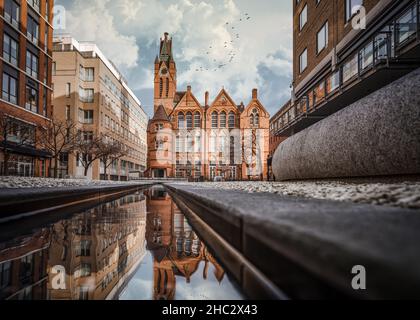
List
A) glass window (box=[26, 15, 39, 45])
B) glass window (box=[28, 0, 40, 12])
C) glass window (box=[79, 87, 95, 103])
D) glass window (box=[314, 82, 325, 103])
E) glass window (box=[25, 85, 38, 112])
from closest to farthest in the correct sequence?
1. glass window (box=[314, 82, 325, 103])
2. glass window (box=[25, 85, 38, 112])
3. glass window (box=[26, 15, 39, 45])
4. glass window (box=[28, 0, 40, 12])
5. glass window (box=[79, 87, 95, 103])

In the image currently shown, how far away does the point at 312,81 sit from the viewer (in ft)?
49.6

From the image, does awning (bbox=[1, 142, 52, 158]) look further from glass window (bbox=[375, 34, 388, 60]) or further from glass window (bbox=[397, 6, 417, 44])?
glass window (bbox=[397, 6, 417, 44])

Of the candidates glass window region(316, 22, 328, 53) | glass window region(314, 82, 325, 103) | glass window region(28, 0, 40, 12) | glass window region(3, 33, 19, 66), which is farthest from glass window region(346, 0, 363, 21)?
glass window region(28, 0, 40, 12)

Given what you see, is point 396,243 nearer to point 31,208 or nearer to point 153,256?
point 153,256

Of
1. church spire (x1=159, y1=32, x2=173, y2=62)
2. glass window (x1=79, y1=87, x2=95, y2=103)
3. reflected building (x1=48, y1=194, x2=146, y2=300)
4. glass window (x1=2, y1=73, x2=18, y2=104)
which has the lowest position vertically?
reflected building (x1=48, y1=194, x2=146, y2=300)

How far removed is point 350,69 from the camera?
9789 millimetres

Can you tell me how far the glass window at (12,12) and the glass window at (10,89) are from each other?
15.0 feet

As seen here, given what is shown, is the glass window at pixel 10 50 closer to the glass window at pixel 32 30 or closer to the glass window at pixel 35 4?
the glass window at pixel 32 30

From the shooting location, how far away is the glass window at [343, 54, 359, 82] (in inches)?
368

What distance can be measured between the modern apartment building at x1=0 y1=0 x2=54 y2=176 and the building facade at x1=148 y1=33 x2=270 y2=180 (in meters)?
17.2

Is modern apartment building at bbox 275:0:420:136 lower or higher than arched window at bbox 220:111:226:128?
lower

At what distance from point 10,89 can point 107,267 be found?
85.1 ft

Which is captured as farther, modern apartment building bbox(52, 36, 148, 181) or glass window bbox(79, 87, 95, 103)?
glass window bbox(79, 87, 95, 103)

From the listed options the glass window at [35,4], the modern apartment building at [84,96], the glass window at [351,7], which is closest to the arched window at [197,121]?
the modern apartment building at [84,96]
